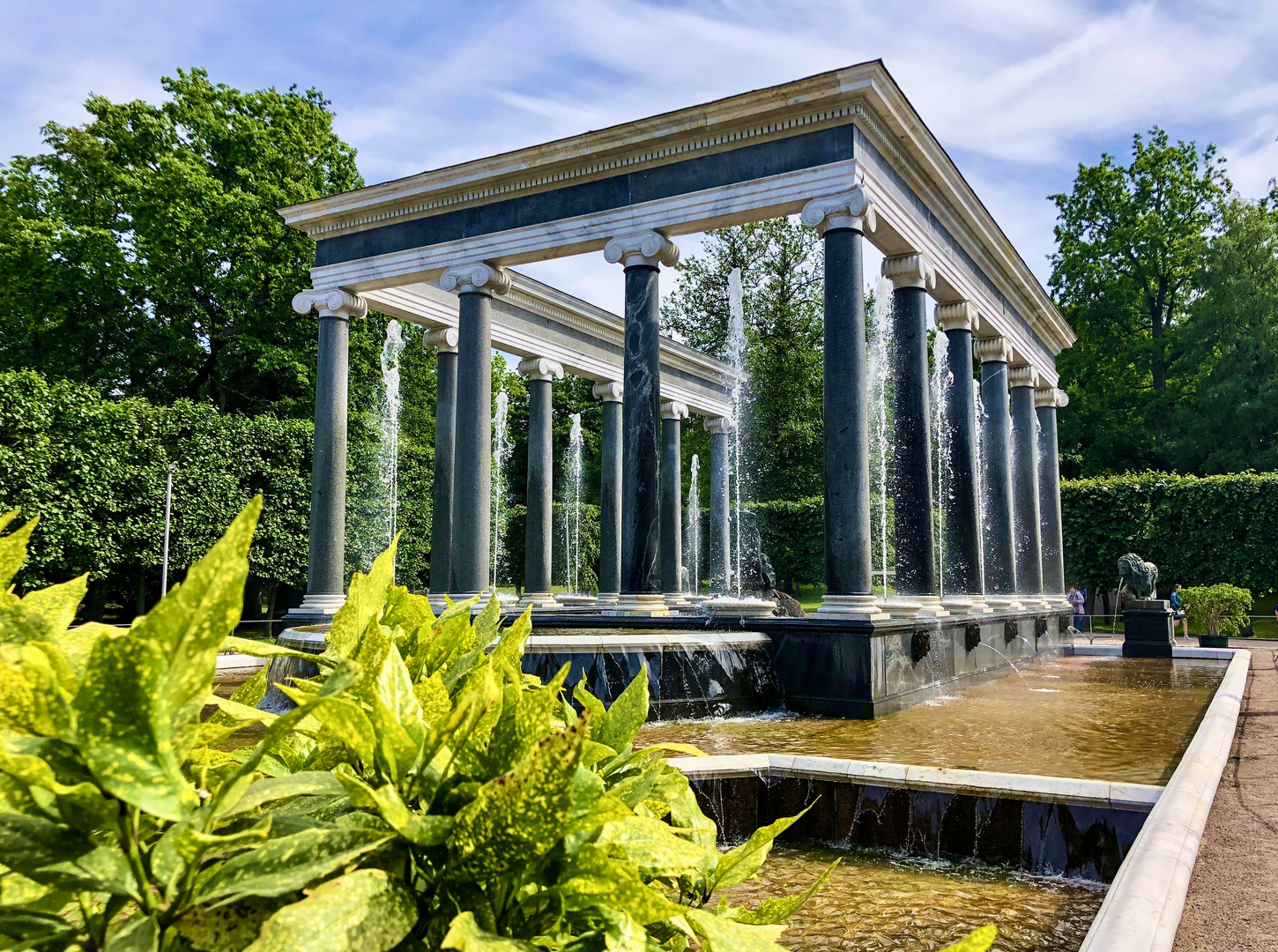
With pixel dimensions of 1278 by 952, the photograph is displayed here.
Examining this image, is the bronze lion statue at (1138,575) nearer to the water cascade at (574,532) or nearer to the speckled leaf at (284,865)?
the water cascade at (574,532)

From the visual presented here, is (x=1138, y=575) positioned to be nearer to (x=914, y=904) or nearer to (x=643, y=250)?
(x=643, y=250)

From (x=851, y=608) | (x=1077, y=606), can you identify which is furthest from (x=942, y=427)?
(x=851, y=608)

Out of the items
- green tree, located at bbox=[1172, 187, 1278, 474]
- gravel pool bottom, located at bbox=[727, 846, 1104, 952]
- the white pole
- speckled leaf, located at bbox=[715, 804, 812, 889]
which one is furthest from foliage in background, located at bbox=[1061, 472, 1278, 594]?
speckled leaf, located at bbox=[715, 804, 812, 889]

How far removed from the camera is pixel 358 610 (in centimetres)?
158

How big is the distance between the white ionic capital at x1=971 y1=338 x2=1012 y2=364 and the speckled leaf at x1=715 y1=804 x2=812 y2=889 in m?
24.6

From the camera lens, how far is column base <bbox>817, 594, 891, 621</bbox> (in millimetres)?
14648

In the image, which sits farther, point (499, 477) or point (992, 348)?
point (499, 477)

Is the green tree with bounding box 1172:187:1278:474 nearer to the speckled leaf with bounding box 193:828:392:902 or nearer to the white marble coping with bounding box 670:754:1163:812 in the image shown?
the white marble coping with bounding box 670:754:1163:812

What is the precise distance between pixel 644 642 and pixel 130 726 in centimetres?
1278

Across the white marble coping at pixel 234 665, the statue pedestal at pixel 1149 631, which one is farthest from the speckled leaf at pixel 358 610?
the statue pedestal at pixel 1149 631

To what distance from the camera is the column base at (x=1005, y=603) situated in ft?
75.4

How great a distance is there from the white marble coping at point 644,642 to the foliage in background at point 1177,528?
30836 millimetres

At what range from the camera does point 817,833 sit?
8.24 m

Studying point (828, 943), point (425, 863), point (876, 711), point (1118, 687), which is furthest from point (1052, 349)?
point (425, 863)
